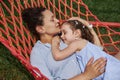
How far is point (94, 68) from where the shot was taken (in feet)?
10.5

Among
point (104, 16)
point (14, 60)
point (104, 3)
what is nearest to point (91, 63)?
point (14, 60)

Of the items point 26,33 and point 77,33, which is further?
point 26,33

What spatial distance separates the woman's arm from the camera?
3195 millimetres

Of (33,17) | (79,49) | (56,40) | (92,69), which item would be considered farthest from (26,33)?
(92,69)

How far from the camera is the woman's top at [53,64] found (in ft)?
10.7

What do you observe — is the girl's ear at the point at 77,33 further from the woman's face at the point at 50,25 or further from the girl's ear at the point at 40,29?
the girl's ear at the point at 40,29

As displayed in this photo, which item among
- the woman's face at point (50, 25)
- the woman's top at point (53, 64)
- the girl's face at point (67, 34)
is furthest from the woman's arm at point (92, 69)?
the woman's face at point (50, 25)

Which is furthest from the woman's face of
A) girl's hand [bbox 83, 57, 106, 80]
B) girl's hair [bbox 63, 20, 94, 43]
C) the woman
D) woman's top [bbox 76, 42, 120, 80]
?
girl's hand [bbox 83, 57, 106, 80]

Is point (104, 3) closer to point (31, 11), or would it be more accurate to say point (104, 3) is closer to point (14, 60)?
point (14, 60)

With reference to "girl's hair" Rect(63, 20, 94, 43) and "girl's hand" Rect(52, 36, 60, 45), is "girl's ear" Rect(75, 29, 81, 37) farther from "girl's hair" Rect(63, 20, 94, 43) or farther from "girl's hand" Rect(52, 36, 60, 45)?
"girl's hand" Rect(52, 36, 60, 45)

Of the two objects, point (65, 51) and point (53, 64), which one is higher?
point (65, 51)

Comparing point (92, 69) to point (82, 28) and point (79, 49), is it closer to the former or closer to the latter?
point (79, 49)

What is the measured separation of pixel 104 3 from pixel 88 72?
3031 mm

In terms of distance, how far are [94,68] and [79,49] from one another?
0.18m
